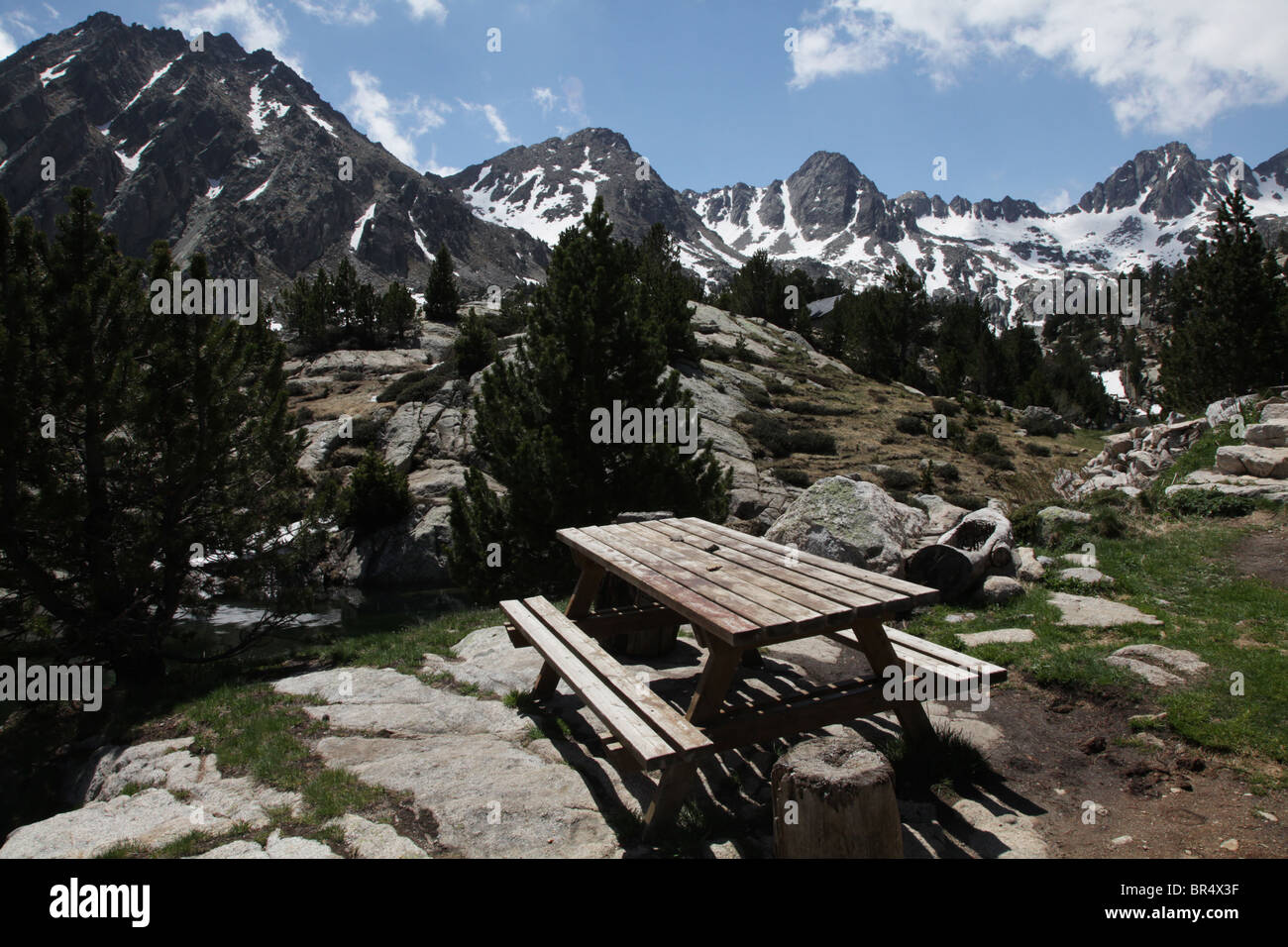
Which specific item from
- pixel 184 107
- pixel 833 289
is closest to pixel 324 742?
pixel 833 289

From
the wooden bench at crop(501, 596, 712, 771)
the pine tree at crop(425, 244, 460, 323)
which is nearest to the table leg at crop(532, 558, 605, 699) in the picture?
the wooden bench at crop(501, 596, 712, 771)

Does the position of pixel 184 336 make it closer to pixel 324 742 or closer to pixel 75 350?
pixel 75 350

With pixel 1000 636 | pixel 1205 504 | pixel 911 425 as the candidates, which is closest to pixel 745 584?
pixel 1000 636

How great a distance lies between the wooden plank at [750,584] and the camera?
3.46 meters

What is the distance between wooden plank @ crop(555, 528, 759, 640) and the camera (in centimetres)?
335

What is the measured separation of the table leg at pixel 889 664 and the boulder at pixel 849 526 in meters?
4.04

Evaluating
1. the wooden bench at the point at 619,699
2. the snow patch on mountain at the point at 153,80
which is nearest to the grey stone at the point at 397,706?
the wooden bench at the point at 619,699

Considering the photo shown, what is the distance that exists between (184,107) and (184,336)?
200 metres

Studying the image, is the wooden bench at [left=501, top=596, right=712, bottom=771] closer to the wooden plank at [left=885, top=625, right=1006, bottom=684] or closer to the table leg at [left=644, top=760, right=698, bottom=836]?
the table leg at [left=644, top=760, right=698, bottom=836]

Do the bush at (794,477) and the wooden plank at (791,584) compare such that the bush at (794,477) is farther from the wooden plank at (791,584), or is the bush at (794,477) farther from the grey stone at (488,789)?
the grey stone at (488,789)

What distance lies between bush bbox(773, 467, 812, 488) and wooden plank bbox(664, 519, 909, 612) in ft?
43.2

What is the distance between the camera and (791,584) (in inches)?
162
